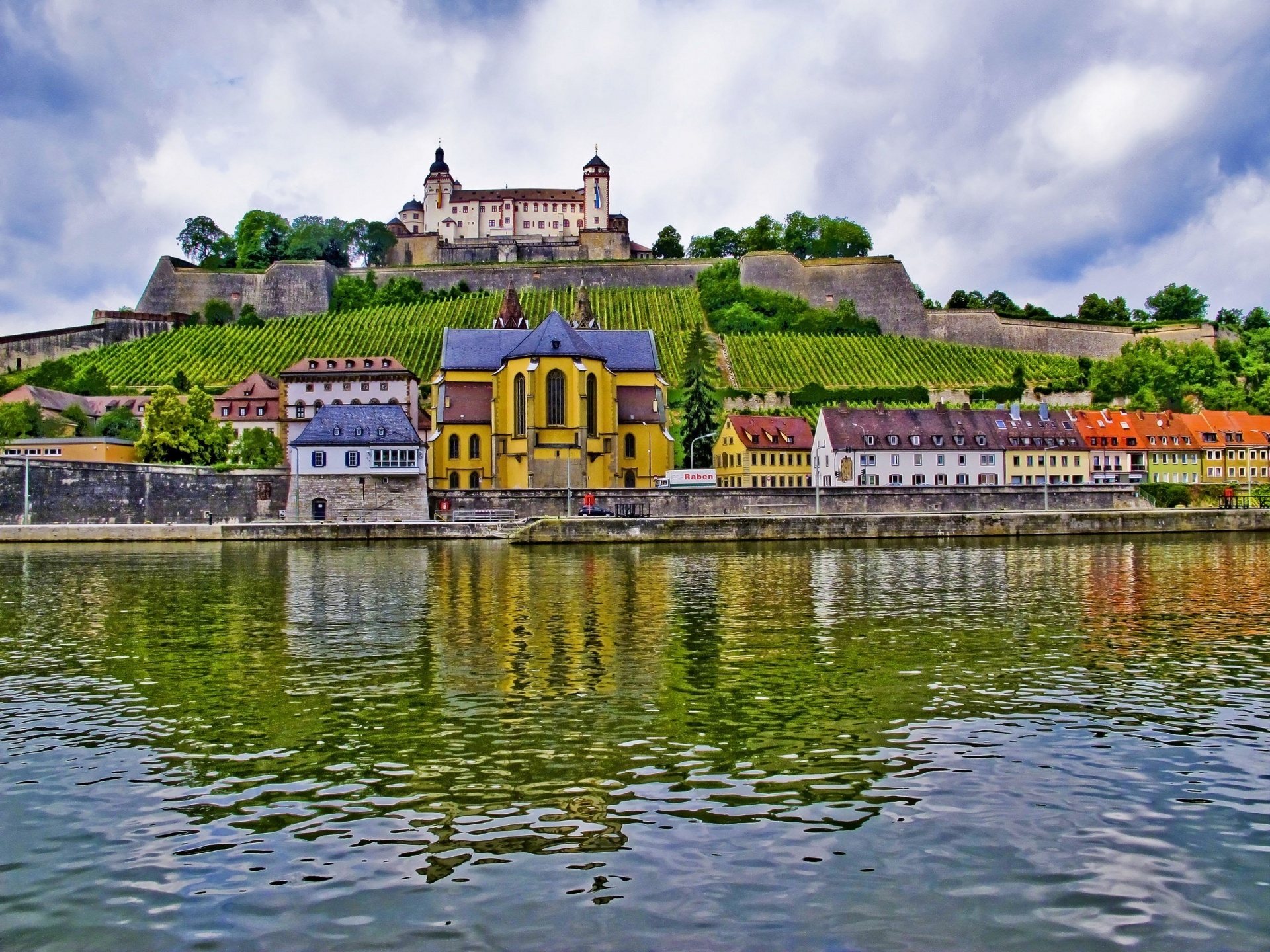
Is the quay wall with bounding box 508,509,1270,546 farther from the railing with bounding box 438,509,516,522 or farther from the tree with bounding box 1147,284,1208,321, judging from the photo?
the tree with bounding box 1147,284,1208,321

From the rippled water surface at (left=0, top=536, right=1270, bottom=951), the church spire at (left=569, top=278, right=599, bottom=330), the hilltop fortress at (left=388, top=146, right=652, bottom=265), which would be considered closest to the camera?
the rippled water surface at (left=0, top=536, right=1270, bottom=951)

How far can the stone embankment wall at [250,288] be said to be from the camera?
4806 inches

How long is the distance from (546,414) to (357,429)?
11.6 metres

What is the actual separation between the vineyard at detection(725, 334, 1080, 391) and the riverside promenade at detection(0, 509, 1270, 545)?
42463mm

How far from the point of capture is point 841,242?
446ft

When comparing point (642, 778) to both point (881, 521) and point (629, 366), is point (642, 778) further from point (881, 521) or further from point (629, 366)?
point (629, 366)

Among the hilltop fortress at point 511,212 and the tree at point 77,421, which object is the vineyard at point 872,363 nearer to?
the hilltop fortress at point 511,212

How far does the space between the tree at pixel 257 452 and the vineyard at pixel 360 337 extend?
2803 cm

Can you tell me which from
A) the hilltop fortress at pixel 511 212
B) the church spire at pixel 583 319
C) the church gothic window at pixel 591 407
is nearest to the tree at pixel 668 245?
the hilltop fortress at pixel 511 212

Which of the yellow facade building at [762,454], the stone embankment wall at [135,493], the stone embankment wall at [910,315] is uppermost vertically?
the stone embankment wall at [910,315]

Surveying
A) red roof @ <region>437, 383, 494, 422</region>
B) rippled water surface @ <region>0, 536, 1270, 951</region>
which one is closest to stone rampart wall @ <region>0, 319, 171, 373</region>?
red roof @ <region>437, 383, 494, 422</region>

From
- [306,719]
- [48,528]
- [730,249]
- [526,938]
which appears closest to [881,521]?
[48,528]

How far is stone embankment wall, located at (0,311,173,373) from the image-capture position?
109 m

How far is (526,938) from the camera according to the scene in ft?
25.9
